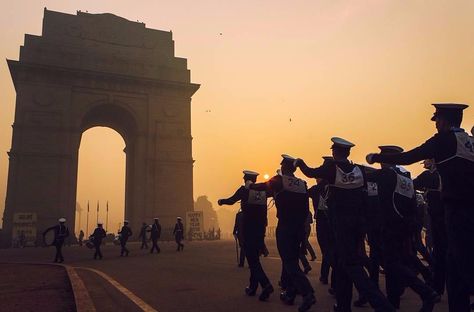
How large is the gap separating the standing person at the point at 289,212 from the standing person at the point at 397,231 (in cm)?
118

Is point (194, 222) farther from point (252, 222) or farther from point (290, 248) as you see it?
point (290, 248)

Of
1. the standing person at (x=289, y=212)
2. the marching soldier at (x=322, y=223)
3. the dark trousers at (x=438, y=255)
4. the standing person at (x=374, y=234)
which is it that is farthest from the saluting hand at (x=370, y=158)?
the marching soldier at (x=322, y=223)

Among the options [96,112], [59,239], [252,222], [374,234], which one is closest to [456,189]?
[374,234]

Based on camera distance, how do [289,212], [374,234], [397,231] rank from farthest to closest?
[374,234] < [289,212] < [397,231]

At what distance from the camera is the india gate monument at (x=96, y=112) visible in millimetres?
34094

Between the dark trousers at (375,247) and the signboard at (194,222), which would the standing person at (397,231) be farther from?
the signboard at (194,222)

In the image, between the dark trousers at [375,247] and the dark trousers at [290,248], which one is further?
the dark trousers at [375,247]

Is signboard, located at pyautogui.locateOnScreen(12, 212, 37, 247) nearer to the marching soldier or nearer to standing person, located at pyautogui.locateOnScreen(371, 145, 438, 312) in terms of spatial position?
the marching soldier

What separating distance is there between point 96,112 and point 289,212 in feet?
119

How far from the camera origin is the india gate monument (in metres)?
34.1

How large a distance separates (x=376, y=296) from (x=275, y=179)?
2.38 m

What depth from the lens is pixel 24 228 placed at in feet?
105

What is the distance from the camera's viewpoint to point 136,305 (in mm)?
5980

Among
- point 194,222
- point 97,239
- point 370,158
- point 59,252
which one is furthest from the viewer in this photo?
point 194,222
